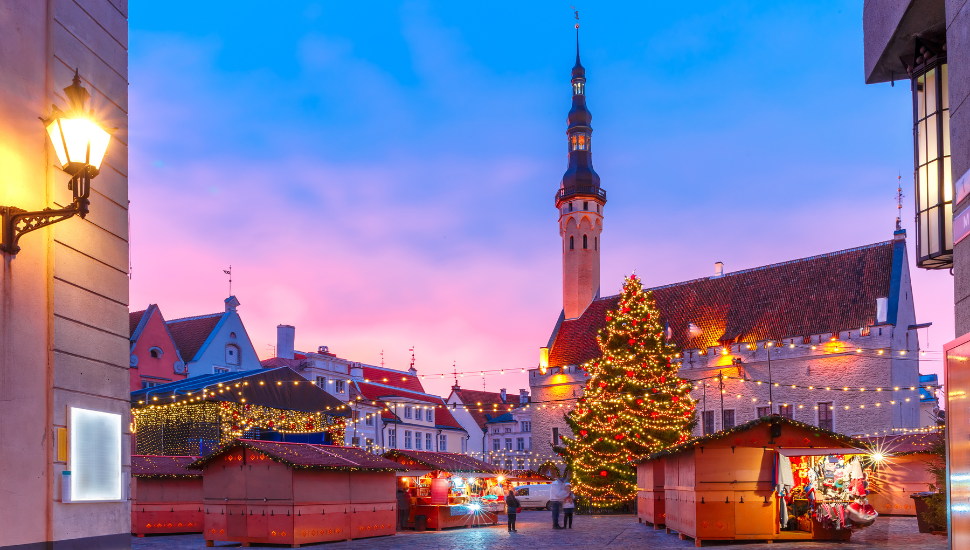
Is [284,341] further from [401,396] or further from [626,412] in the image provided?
[626,412]

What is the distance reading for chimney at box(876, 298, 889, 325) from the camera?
1850 inches

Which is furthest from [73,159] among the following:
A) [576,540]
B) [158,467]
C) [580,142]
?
[580,142]

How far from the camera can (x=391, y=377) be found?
251ft

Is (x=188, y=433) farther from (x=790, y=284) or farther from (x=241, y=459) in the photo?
(x=790, y=284)

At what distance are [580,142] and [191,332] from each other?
3408cm

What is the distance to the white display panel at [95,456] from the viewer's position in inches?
333

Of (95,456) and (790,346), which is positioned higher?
(790,346)

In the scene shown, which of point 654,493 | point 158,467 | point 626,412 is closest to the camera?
point 158,467

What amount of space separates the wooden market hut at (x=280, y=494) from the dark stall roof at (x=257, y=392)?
519 cm

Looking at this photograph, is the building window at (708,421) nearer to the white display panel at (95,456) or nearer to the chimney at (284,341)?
the chimney at (284,341)

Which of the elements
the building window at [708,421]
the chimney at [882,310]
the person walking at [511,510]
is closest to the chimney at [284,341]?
the building window at [708,421]

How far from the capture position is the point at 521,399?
310 feet

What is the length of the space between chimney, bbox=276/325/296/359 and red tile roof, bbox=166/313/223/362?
29.3 feet

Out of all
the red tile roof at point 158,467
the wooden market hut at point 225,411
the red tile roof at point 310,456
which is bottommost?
the red tile roof at point 158,467
